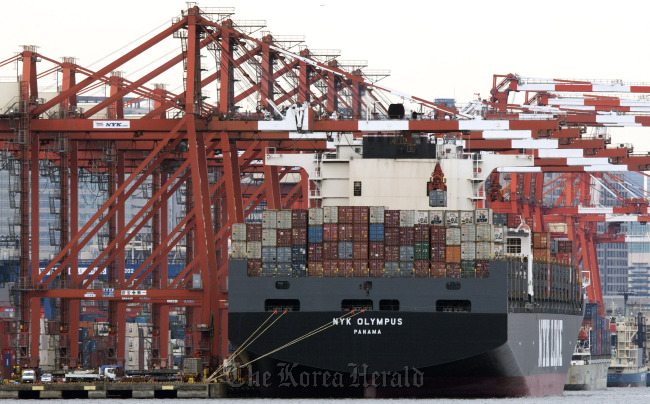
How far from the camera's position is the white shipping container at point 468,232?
5644cm

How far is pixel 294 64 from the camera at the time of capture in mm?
74375

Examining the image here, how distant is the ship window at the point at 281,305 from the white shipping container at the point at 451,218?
623 centimetres

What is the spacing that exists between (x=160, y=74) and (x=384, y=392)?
687 inches

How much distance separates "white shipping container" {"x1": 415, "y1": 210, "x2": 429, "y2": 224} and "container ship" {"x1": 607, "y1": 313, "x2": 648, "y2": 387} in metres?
65.2

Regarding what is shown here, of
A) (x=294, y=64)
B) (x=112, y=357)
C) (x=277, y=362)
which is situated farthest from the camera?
(x=294, y=64)

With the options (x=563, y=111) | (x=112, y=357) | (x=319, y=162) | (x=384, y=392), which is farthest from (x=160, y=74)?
(x=563, y=111)

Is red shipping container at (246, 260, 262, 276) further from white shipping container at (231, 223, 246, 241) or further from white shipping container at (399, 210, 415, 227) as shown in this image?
white shipping container at (399, 210, 415, 227)

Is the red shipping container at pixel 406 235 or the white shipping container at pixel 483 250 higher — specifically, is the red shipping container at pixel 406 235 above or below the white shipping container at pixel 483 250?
above

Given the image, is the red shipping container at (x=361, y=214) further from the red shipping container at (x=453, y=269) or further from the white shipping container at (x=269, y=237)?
the red shipping container at (x=453, y=269)

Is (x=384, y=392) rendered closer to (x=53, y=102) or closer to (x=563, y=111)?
(x=53, y=102)

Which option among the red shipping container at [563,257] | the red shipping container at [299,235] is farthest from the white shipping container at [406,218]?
the red shipping container at [563,257]

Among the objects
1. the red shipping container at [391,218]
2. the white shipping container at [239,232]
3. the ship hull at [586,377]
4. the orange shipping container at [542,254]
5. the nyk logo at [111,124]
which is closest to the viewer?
the red shipping container at [391,218]

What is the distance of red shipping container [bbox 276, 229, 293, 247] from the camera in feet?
186

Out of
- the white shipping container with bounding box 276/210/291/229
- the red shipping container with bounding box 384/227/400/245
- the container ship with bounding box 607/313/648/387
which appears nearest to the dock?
the white shipping container with bounding box 276/210/291/229
